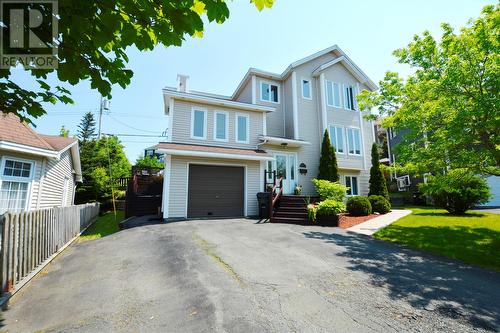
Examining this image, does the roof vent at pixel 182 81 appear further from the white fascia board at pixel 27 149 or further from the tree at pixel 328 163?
the tree at pixel 328 163

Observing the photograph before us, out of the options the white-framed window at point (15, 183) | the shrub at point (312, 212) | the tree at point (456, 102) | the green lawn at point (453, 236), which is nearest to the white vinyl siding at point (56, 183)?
the white-framed window at point (15, 183)

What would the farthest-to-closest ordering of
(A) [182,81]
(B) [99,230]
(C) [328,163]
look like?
1. (A) [182,81]
2. (C) [328,163]
3. (B) [99,230]

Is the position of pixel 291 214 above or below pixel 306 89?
below

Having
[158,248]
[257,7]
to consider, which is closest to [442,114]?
[257,7]

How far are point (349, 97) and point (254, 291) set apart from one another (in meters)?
18.9

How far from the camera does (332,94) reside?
18.8 meters

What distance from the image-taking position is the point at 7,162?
9539mm

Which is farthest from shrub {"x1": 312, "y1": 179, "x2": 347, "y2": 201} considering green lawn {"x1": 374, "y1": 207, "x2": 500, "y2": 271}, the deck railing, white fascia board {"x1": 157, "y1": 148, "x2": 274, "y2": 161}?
white fascia board {"x1": 157, "y1": 148, "x2": 274, "y2": 161}

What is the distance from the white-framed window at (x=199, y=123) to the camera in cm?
1391

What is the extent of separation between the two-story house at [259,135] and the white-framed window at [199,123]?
2.2 inches

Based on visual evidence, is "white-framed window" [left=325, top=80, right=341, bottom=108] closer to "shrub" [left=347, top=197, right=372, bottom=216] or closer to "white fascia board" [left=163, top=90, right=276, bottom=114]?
"white fascia board" [left=163, top=90, right=276, bottom=114]

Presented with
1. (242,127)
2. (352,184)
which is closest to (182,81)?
(242,127)

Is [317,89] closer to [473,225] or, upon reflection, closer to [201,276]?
[473,225]

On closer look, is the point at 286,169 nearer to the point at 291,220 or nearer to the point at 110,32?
the point at 291,220
